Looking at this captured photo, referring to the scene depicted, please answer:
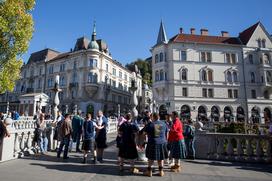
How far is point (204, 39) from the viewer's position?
43.1 meters

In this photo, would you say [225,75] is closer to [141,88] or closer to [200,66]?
[200,66]

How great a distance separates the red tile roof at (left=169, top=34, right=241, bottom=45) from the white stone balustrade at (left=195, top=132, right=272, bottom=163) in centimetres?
3402

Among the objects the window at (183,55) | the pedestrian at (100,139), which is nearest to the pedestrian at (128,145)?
the pedestrian at (100,139)

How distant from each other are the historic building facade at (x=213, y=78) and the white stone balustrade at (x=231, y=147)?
28794 mm

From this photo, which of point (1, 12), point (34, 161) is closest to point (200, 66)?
point (1, 12)

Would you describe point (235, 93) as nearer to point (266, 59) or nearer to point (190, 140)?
point (266, 59)

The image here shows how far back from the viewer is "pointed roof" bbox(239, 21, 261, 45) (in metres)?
43.5

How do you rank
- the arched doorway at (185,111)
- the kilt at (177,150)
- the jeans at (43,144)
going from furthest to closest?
1. the arched doorway at (185,111)
2. the jeans at (43,144)
3. the kilt at (177,150)

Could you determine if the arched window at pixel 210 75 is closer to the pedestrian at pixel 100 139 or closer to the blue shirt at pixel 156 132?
the pedestrian at pixel 100 139

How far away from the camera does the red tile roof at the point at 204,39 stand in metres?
42.0

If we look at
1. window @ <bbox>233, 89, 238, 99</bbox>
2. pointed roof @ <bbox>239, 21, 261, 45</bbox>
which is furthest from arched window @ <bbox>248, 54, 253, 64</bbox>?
window @ <bbox>233, 89, 238, 99</bbox>

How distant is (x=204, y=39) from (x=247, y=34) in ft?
33.8

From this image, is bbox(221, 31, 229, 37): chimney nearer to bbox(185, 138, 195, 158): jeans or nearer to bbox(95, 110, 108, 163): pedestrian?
bbox(185, 138, 195, 158): jeans

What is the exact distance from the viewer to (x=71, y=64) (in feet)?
168
